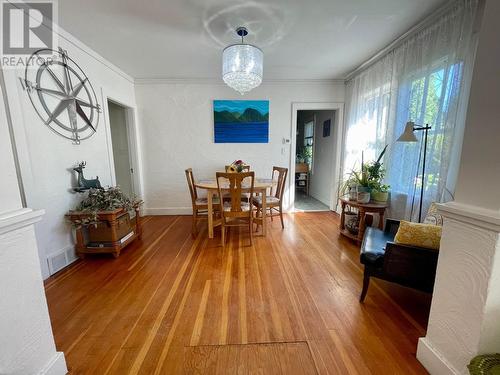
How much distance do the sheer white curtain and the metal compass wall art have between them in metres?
3.67

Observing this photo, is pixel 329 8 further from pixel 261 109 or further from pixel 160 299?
pixel 160 299

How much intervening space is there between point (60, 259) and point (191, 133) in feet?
8.31

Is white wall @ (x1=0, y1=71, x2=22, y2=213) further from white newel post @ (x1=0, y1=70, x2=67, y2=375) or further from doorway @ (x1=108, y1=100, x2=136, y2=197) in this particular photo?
doorway @ (x1=108, y1=100, x2=136, y2=197)

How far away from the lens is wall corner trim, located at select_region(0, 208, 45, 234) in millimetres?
813

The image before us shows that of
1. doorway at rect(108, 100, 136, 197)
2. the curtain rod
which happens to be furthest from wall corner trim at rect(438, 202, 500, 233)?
doorway at rect(108, 100, 136, 197)

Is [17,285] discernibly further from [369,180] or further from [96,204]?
[369,180]

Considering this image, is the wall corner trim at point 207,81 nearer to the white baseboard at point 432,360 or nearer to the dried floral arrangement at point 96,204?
the dried floral arrangement at point 96,204

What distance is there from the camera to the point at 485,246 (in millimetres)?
874

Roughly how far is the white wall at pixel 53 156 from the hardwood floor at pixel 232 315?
1.47ft

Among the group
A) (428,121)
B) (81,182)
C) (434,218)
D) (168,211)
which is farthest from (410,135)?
(168,211)

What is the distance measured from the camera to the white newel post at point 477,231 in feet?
2.78

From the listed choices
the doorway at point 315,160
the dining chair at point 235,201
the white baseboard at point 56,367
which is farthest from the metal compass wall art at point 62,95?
the doorway at point 315,160

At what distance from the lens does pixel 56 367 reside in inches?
41.7

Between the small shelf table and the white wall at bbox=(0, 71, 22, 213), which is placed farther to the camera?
the small shelf table
